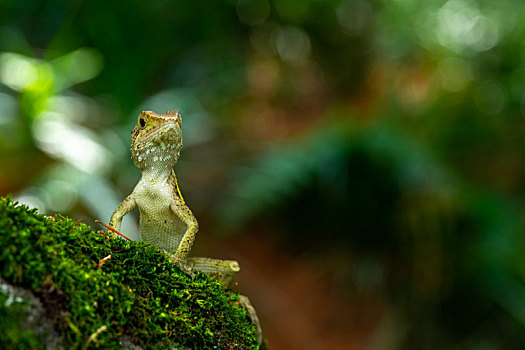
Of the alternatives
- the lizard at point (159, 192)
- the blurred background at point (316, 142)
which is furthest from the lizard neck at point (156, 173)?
the blurred background at point (316, 142)

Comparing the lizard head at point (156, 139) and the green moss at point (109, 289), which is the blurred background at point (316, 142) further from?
the green moss at point (109, 289)

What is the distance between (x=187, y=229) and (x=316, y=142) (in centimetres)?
480

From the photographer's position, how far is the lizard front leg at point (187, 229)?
2.41m

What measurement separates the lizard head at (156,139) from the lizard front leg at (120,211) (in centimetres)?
20

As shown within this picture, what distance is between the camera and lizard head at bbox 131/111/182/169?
8.50 feet

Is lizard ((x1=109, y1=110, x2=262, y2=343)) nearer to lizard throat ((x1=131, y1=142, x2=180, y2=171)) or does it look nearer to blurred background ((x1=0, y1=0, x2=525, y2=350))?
lizard throat ((x1=131, y1=142, x2=180, y2=171))

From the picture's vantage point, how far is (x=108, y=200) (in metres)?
5.49

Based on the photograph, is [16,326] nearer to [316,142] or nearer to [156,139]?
[156,139]

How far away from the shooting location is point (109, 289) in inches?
69.7

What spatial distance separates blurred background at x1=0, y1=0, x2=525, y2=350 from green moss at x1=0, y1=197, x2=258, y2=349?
3316mm

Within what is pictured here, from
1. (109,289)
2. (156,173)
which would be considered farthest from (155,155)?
(109,289)

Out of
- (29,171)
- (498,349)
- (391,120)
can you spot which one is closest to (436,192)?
(391,120)

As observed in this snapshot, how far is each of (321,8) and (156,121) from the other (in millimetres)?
7506

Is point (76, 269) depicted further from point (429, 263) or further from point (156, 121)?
point (429, 263)
